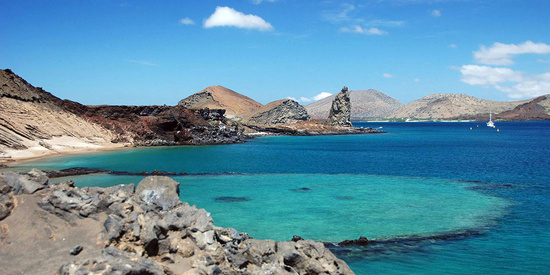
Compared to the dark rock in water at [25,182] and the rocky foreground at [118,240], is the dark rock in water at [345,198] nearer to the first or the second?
the rocky foreground at [118,240]

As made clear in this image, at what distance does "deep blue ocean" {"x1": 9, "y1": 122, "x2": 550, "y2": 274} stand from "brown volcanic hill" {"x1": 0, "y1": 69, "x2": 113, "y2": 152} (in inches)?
279

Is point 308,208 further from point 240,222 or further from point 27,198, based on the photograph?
point 27,198

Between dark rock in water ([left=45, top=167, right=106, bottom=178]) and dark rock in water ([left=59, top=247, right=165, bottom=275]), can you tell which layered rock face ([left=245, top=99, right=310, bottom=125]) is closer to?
dark rock in water ([left=45, top=167, right=106, bottom=178])

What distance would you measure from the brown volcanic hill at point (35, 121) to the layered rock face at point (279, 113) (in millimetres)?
82845

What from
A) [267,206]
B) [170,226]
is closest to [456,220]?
[267,206]

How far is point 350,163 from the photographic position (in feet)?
148

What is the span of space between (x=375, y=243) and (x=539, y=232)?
811 centimetres

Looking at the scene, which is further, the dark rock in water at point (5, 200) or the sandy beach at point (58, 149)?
the sandy beach at point (58, 149)

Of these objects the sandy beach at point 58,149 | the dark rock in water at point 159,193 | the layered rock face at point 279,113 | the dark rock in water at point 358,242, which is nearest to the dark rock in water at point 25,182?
the dark rock in water at point 159,193

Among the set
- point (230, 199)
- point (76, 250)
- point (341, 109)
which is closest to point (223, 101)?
point (341, 109)

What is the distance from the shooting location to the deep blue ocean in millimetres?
14977

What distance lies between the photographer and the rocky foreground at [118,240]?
835 centimetres

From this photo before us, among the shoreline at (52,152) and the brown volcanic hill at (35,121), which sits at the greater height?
the brown volcanic hill at (35,121)

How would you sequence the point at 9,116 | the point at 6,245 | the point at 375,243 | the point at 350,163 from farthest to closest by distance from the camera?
the point at 9,116, the point at 350,163, the point at 375,243, the point at 6,245
